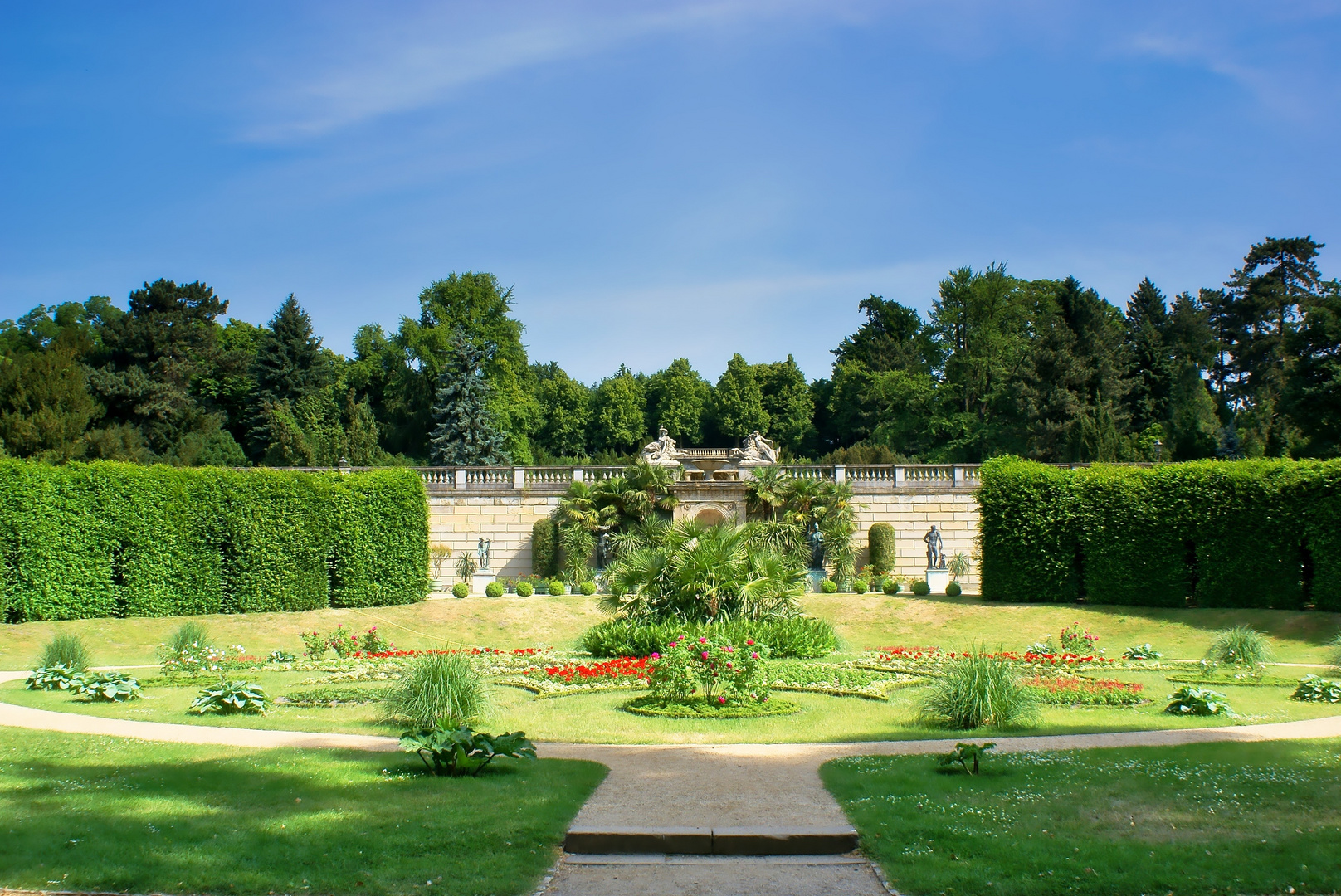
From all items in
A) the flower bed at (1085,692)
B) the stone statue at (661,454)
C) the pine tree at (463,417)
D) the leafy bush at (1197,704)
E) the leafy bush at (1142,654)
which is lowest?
the leafy bush at (1142,654)

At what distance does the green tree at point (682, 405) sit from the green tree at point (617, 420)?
2565mm

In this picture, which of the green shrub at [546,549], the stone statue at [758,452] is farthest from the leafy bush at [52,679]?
the stone statue at [758,452]

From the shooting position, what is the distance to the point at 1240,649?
16906 mm

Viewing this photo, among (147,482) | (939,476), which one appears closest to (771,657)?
(147,482)

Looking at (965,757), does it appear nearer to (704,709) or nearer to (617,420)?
(704,709)

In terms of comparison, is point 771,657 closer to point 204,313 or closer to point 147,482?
point 147,482

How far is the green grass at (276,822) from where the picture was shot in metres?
6.05

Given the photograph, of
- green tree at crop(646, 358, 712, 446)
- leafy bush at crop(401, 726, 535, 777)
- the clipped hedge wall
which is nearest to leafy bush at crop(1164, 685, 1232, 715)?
leafy bush at crop(401, 726, 535, 777)

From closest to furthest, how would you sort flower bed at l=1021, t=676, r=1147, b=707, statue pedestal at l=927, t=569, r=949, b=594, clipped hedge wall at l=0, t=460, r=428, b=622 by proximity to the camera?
flower bed at l=1021, t=676, r=1147, b=707
clipped hedge wall at l=0, t=460, r=428, b=622
statue pedestal at l=927, t=569, r=949, b=594

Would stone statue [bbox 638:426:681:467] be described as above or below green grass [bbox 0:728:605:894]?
above

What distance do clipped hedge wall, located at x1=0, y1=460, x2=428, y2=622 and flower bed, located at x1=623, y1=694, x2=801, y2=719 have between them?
57.1 feet

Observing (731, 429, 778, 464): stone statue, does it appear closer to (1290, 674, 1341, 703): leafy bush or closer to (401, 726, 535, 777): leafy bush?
(1290, 674, 1341, 703): leafy bush

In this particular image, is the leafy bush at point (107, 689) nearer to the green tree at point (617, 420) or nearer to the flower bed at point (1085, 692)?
the flower bed at point (1085, 692)

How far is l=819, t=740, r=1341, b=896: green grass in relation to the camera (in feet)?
19.8
